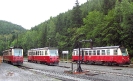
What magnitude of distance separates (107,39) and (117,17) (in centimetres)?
662

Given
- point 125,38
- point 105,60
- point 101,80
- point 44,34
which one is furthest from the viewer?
point 44,34

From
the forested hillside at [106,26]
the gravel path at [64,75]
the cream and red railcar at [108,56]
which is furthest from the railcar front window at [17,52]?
the gravel path at [64,75]

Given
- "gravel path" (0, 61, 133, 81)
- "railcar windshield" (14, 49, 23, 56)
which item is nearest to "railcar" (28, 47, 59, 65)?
"railcar windshield" (14, 49, 23, 56)

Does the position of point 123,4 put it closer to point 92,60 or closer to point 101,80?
point 92,60

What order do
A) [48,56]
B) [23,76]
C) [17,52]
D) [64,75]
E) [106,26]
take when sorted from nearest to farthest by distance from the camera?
[23,76] → [64,75] → [17,52] → [48,56] → [106,26]

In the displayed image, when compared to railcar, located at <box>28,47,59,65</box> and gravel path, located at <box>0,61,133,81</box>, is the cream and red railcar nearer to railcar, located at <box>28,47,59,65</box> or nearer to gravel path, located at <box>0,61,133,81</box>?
railcar, located at <box>28,47,59,65</box>

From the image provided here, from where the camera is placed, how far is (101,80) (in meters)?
17.3

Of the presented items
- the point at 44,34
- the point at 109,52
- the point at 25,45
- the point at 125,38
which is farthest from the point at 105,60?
the point at 25,45

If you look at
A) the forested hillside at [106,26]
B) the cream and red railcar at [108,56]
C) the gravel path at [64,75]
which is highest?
the forested hillside at [106,26]

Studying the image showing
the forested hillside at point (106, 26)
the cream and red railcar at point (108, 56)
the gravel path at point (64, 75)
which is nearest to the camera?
the gravel path at point (64, 75)

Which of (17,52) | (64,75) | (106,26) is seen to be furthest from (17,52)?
(106,26)

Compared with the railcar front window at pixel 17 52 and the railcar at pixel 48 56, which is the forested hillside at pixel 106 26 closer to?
the railcar at pixel 48 56

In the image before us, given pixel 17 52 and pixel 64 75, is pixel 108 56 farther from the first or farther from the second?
pixel 64 75

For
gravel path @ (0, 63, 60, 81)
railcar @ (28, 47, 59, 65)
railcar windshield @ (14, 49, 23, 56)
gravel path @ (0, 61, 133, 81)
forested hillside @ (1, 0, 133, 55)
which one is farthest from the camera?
forested hillside @ (1, 0, 133, 55)
